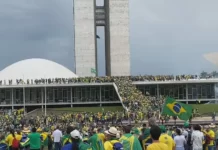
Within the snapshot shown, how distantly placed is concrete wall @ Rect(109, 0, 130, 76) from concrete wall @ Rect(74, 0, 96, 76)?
2.95 meters

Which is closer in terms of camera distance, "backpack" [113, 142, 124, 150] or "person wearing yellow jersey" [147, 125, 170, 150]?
"person wearing yellow jersey" [147, 125, 170, 150]

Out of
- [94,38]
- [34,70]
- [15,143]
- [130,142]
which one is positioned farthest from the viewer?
[94,38]

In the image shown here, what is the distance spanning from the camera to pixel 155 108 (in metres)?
42.3

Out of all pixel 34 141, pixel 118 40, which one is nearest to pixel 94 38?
pixel 118 40

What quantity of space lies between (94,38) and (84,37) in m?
1.64

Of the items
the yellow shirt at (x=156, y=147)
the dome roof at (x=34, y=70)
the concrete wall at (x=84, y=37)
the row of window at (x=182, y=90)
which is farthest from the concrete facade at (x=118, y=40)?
the yellow shirt at (x=156, y=147)

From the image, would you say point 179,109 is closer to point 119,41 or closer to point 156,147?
point 156,147

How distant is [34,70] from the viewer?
77.0 m

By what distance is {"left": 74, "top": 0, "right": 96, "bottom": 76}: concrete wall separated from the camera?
255 feet

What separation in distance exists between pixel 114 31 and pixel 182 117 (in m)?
62.0

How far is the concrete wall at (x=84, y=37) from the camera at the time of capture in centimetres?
7762

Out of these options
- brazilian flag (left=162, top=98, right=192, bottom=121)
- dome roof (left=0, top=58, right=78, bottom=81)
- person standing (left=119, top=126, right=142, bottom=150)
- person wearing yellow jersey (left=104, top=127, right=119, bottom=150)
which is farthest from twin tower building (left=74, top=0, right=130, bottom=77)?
person standing (left=119, top=126, right=142, bottom=150)

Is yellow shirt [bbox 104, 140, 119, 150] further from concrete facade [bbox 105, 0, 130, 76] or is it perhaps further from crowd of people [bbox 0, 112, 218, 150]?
concrete facade [bbox 105, 0, 130, 76]

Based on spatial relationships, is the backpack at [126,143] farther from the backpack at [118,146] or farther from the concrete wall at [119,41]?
the concrete wall at [119,41]
